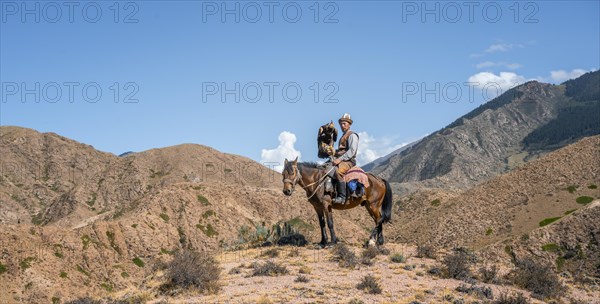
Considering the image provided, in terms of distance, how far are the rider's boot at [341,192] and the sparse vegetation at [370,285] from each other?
386cm

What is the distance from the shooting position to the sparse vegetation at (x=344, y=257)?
47.2 feet

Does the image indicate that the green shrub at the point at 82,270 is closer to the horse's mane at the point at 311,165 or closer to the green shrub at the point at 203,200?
the green shrub at the point at 203,200

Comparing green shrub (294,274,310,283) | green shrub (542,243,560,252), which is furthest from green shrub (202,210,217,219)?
green shrub (294,274,310,283)

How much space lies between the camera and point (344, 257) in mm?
14664

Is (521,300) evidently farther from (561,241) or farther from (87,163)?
(87,163)

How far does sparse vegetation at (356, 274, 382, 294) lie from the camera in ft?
39.1

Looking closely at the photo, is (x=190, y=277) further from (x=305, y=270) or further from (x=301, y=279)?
(x=305, y=270)

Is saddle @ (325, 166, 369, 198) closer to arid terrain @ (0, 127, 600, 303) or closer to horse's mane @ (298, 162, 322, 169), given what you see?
horse's mane @ (298, 162, 322, 169)

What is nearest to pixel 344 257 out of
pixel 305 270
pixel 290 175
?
pixel 305 270

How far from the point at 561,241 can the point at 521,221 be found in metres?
9.29

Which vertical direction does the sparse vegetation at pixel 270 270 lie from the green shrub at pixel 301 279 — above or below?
above

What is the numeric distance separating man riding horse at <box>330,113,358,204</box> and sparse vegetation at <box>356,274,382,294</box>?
3999mm

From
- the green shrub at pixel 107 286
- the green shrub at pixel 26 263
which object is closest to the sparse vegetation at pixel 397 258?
the green shrub at pixel 107 286

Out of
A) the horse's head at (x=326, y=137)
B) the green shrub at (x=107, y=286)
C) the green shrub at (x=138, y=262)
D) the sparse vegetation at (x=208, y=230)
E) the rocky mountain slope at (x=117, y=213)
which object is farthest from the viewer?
the sparse vegetation at (x=208, y=230)
